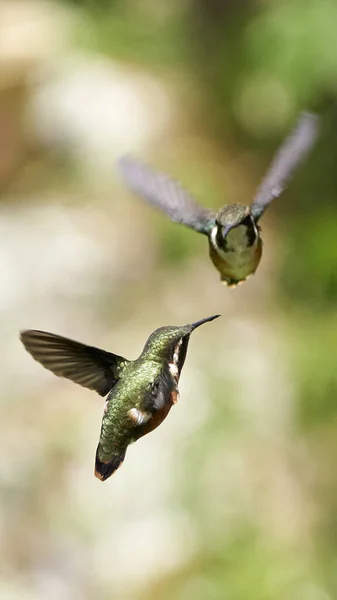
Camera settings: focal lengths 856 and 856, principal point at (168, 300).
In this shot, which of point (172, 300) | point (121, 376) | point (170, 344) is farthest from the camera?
point (172, 300)

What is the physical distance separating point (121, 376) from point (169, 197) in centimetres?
21

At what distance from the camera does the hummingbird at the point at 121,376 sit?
81cm

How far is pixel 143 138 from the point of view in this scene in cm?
534

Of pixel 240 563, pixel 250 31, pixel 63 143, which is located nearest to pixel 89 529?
pixel 240 563

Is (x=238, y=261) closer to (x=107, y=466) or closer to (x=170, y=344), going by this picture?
(x=170, y=344)

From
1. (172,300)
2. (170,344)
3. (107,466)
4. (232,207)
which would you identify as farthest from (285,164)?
(172,300)

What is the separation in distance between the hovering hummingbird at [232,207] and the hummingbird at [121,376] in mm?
98

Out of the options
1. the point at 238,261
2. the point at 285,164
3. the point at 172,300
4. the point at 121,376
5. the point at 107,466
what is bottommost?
the point at 107,466

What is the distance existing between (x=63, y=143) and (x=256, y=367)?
210cm

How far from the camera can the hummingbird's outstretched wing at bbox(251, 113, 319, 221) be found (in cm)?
89

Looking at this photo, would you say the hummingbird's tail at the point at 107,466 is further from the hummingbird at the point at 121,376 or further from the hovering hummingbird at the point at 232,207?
the hovering hummingbird at the point at 232,207

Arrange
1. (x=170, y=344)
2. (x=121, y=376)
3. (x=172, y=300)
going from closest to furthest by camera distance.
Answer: (x=170, y=344) → (x=121, y=376) → (x=172, y=300)

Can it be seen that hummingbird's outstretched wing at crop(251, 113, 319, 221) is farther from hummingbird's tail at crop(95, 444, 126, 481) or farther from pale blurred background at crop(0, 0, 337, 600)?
pale blurred background at crop(0, 0, 337, 600)

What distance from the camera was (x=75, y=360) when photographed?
90cm
